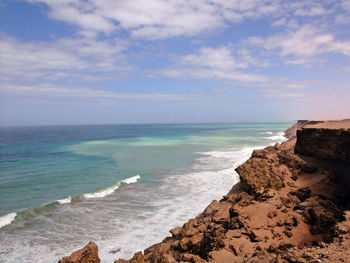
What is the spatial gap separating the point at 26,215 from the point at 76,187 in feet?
19.9

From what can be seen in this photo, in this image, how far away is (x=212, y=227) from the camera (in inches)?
309

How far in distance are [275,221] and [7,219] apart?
1595 cm

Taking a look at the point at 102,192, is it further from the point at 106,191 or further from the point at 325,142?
the point at 325,142

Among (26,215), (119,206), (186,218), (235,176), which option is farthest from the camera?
(235,176)

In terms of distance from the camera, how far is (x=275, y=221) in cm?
754

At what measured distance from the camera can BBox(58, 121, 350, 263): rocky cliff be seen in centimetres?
587

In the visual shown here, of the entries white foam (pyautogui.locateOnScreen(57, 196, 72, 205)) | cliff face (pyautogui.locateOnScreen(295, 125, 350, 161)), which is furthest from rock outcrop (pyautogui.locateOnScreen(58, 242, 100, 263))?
white foam (pyautogui.locateOnScreen(57, 196, 72, 205))

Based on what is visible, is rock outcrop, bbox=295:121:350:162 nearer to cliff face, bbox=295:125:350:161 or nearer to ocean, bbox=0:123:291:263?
cliff face, bbox=295:125:350:161

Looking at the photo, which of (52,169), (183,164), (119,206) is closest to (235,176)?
(183,164)

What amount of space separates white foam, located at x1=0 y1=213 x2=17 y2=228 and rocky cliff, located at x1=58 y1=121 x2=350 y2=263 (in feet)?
34.0

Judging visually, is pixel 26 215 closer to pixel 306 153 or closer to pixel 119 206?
pixel 119 206

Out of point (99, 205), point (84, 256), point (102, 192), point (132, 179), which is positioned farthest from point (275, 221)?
point (132, 179)

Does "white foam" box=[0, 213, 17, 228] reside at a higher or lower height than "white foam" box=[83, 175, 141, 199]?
lower

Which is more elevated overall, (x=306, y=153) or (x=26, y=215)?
(x=306, y=153)
